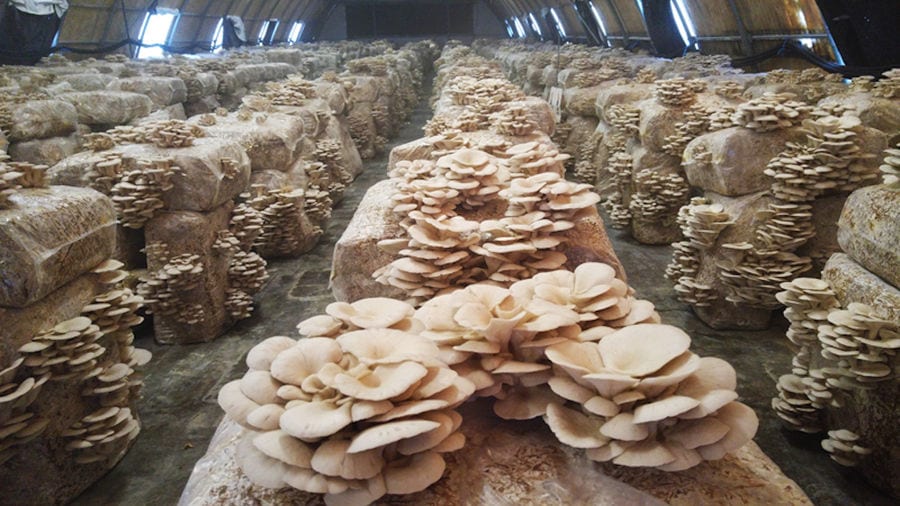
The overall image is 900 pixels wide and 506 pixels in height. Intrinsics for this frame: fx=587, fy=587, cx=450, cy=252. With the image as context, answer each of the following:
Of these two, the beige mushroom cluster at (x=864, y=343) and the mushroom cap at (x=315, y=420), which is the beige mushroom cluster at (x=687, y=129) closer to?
the beige mushroom cluster at (x=864, y=343)

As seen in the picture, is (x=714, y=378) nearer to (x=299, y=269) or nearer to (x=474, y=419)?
(x=474, y=419)

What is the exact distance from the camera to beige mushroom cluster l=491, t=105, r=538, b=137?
301 inches

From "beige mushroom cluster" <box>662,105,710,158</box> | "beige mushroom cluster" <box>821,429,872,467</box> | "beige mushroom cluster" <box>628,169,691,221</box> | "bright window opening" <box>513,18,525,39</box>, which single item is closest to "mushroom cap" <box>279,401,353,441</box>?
"beige mushroom cluster" <box>821,429,872,467</box>

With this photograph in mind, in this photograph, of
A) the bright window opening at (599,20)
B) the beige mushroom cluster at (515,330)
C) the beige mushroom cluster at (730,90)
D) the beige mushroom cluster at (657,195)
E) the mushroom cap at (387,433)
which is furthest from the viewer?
the bright window opening at (599,20)

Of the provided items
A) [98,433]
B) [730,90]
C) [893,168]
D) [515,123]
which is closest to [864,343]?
[893,168]

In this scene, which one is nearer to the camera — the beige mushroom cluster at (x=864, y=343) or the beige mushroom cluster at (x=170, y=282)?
the beige mushroom cluster at (x=864, y=343)

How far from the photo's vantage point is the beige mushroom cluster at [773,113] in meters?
6.74

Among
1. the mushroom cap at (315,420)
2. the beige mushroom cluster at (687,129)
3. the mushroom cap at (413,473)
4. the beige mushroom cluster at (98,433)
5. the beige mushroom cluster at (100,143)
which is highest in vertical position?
the beige mushroom cluster at (100,143)

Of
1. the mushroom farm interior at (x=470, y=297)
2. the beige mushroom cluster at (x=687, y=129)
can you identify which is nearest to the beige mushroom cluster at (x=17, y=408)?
the mushroom farm interior at (x=470, y=297)

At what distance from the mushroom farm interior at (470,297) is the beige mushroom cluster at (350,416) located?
13mm

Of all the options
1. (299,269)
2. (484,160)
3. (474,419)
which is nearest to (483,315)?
(474,419)

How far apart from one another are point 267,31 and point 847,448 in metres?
42.9

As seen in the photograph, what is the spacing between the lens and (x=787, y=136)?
6855 millimetres

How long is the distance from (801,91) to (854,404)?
614cm
